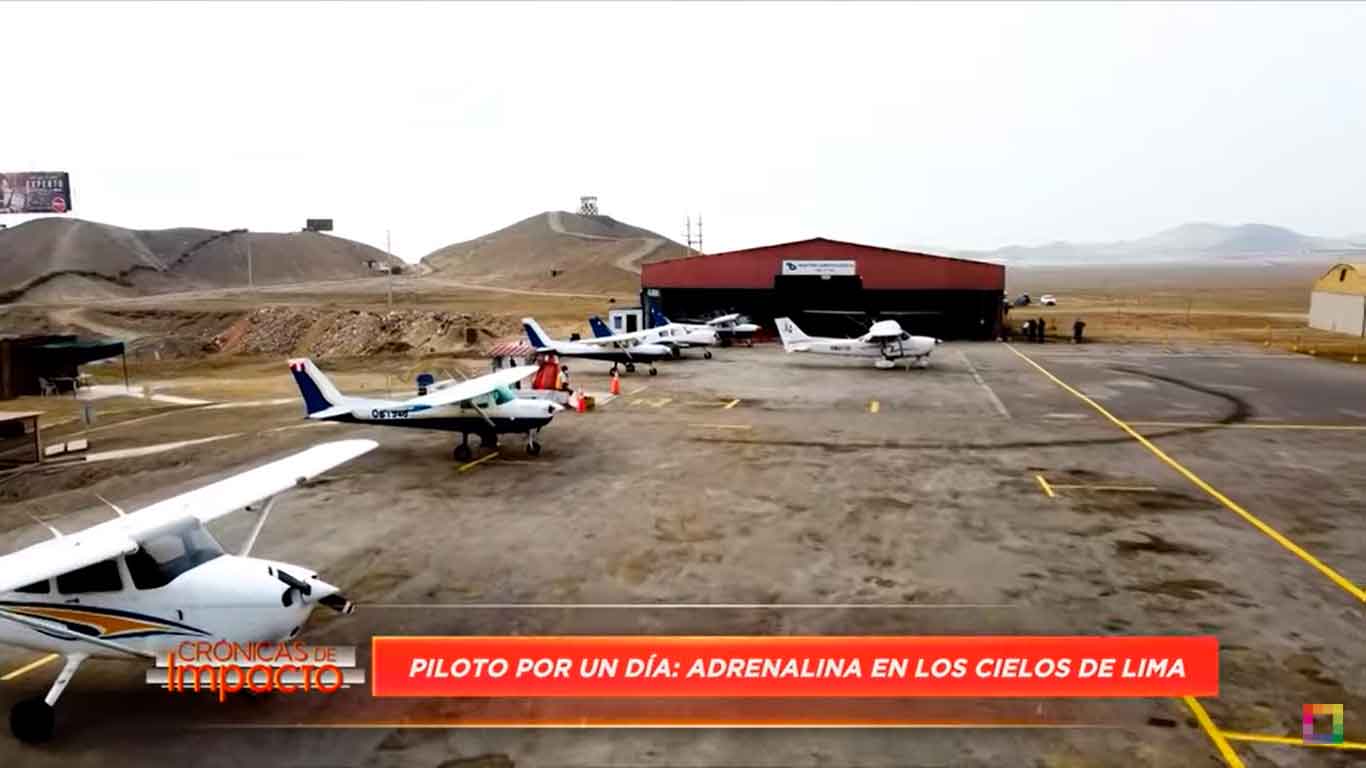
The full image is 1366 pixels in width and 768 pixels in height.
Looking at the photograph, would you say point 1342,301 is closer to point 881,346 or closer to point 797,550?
point 881,346

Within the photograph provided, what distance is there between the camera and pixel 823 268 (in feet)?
197

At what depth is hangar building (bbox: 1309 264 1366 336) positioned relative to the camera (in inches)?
2319

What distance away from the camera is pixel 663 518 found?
17.9 meters

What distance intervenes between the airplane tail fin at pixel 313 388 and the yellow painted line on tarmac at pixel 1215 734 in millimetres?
20364

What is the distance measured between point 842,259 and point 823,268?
5.17ft

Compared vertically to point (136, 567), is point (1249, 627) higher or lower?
lower

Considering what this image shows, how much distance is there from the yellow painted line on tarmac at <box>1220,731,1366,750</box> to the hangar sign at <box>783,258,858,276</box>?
2049 inches

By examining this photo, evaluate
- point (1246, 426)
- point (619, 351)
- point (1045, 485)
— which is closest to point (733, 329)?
point (619, 351)

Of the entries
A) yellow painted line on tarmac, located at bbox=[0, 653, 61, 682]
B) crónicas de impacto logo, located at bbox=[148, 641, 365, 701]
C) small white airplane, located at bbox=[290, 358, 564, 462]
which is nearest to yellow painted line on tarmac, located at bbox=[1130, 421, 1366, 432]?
small white airplane, located at bbox=[290, 358, 564, 462]

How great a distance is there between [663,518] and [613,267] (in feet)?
504

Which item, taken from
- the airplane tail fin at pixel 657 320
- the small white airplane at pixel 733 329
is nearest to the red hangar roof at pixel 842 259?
the small white airplane at pixel 733 329

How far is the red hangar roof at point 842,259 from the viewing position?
193 feet

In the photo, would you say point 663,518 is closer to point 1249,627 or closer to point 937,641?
point 937,641

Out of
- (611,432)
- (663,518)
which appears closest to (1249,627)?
(663,518)
